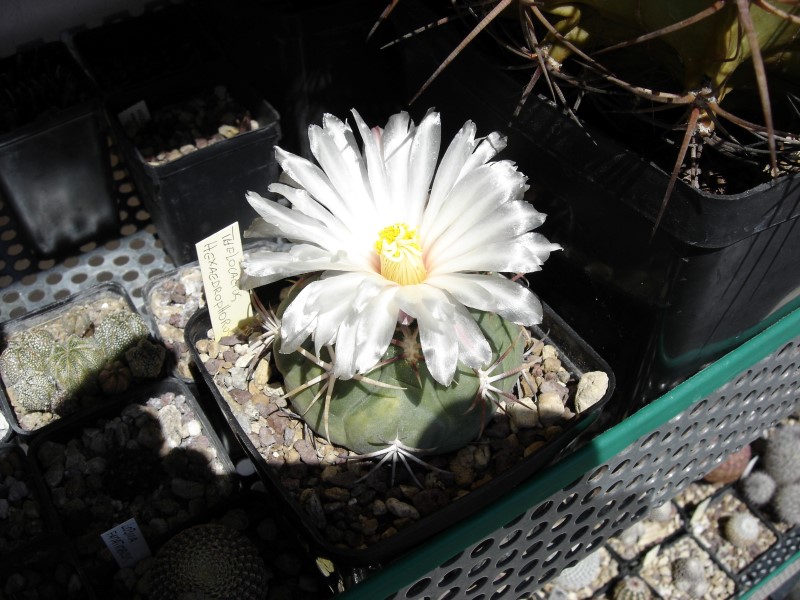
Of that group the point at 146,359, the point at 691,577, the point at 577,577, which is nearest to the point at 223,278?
the point at 146,359

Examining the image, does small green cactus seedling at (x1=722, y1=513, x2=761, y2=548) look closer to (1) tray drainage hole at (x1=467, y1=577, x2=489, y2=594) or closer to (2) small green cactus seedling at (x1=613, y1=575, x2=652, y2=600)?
(2) small green cactus seedling at (x1=613, y1=575, x2=652, y2=600)

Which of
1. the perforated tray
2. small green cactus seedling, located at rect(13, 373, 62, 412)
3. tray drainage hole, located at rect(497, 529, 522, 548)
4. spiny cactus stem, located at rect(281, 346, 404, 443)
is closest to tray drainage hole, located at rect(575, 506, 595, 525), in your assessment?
the perforated tray

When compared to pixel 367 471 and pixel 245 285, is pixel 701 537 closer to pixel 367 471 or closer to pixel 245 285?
pixel 367 471

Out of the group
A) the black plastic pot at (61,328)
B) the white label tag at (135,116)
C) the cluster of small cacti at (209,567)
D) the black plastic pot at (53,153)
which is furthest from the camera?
the white label tag at (135,116)

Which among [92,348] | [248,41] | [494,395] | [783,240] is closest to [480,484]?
[494,395]

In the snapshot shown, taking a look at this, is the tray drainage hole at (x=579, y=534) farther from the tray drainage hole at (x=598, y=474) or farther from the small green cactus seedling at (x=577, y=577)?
the small green cactus seedling at (x=577, y=577)

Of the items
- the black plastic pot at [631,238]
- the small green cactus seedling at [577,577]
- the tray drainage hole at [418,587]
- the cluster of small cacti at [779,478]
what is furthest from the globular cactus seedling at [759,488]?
the tray drainage hole at [418,587]
